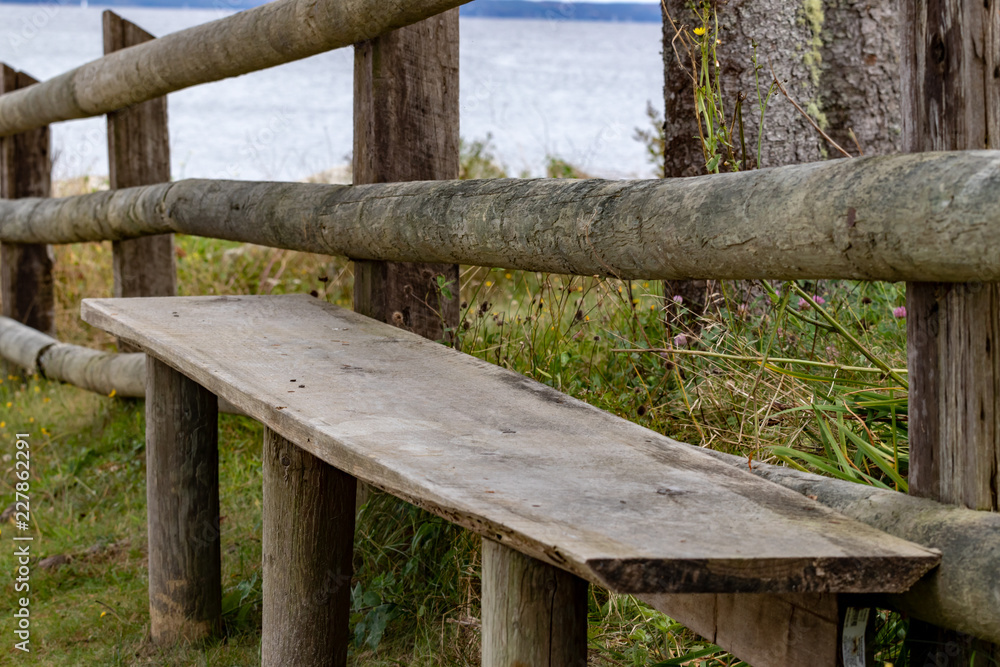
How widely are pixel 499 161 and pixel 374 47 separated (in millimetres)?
4690

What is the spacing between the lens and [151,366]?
99.0 inches

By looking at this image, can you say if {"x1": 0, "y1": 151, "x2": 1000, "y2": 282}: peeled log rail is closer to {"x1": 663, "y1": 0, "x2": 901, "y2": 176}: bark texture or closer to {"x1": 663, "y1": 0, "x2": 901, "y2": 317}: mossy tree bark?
{"x1": 663, "y1": 0, "x2": 901, "y2": 317}: mossy tree bark

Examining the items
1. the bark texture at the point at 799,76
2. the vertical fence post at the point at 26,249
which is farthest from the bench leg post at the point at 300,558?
the vertical fence post at the point at 26,249

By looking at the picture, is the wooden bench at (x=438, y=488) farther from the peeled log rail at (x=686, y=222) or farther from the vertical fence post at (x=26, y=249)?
the vertical fence post at (x=26, y=249)

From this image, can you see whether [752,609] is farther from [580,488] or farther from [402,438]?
[402,438]

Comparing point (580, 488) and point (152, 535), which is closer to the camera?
point (580, 488)

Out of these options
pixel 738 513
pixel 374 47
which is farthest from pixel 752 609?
pixel 374 47

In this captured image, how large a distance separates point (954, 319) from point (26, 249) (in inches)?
210

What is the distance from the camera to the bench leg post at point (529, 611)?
122 centimetres

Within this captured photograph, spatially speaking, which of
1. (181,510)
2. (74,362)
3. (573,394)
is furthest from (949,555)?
(74,362)

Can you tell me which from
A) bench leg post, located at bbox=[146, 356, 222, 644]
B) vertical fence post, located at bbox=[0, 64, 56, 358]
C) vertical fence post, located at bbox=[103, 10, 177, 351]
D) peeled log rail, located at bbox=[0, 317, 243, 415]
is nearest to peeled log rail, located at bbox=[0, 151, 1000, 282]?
bench leg post, located at bbox=[146, 356, 222, 644]

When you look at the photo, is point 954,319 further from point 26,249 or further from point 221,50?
point 26,249

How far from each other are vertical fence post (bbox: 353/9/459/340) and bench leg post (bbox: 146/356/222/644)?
0.55m

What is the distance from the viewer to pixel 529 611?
4.02ft
